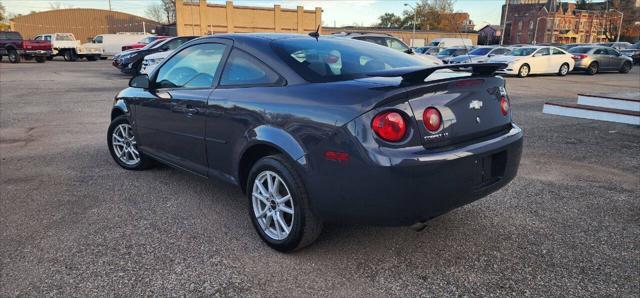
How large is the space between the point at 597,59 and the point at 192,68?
79.7ft

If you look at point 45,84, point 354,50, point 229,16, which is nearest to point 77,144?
point 354,50

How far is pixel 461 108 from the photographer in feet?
8.98

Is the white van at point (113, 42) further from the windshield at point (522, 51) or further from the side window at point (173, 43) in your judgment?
the windshield at point (522, 51)

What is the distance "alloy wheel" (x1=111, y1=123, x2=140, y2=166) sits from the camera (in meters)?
5.00

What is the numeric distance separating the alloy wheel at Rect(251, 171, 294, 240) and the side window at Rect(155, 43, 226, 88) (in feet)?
3.33

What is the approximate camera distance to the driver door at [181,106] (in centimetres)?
365

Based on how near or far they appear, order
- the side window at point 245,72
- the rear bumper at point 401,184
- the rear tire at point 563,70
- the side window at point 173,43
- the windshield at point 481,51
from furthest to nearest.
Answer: the windshield at point 481,51
the rear tire at point 563,70
the side window at point 173,43
the side window at point 245,72
the rear bumper at point 401,184

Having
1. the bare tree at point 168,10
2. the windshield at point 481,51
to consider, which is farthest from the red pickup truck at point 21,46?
Answer: the bare tree at point 168,10

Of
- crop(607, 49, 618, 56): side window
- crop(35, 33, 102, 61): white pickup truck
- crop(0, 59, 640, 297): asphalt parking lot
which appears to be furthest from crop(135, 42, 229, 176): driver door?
crop(35, 33, 102, 61): white pickup truck

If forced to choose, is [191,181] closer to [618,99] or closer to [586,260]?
[586,260]

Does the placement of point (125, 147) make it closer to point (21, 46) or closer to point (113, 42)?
point (21, 46)

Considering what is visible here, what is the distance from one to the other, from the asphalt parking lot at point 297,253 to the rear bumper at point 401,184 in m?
0.45

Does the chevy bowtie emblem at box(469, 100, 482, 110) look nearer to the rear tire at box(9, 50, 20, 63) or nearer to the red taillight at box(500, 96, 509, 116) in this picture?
the red taillight at box(500, 96, 509, 116)

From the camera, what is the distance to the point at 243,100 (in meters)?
3.19
